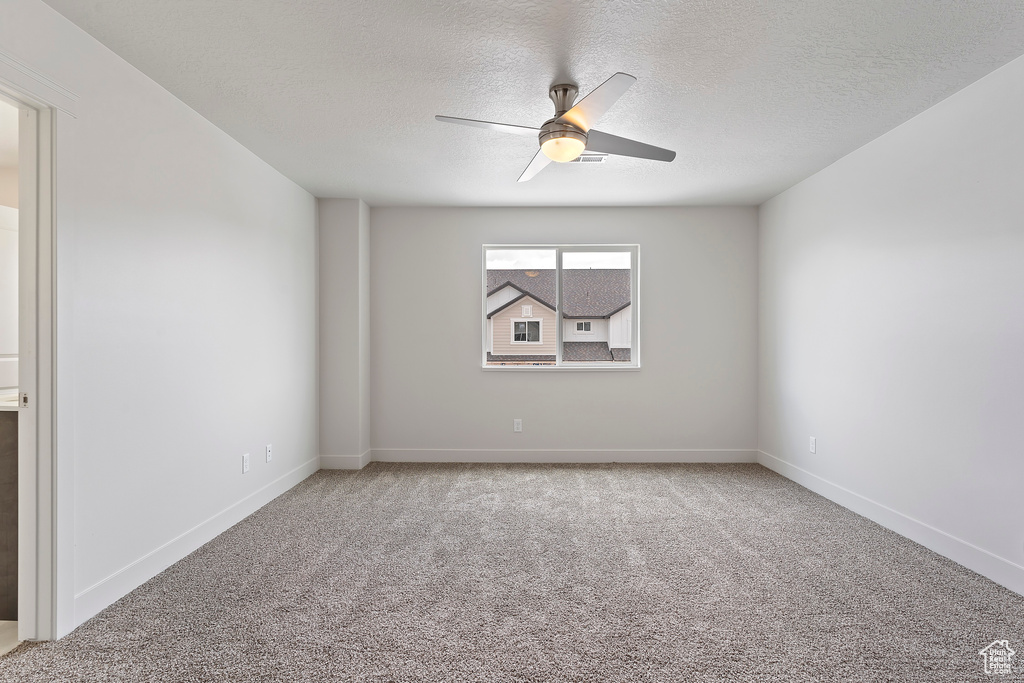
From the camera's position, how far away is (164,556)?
100.0 inches

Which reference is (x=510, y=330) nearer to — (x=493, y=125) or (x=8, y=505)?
(x=493, y=125)

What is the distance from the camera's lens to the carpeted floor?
177cm

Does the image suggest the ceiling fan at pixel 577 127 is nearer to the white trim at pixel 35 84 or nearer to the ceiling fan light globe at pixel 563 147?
the ceiling fan light globe at pixel 563 147

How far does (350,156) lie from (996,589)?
13.6ft

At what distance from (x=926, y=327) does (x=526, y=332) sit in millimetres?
3013

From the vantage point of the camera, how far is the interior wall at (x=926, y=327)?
7.82 feet

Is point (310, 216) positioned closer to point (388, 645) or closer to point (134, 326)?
point (134, 326)

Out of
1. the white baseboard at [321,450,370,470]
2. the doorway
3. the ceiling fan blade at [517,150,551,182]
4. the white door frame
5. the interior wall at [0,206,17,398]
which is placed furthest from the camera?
the white baseboard at [321,450,370,470]

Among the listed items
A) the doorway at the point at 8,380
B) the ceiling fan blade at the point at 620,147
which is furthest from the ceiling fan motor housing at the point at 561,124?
the doorway at the point at 8,380

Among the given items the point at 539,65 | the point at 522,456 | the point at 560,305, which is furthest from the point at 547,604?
the point at 560,305

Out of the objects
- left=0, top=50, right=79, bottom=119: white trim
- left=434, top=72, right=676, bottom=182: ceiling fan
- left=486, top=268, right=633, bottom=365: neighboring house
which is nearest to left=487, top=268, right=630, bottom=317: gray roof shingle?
left=486, top=268, right=633, bottom=365: neighboring house

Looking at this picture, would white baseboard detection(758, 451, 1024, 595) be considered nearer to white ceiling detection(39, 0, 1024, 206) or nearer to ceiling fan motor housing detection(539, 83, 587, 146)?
white ceiling detection(39, 0, 1024, 206)

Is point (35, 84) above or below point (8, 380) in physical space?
above

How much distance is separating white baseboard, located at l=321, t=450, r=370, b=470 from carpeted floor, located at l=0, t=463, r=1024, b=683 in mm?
1024
